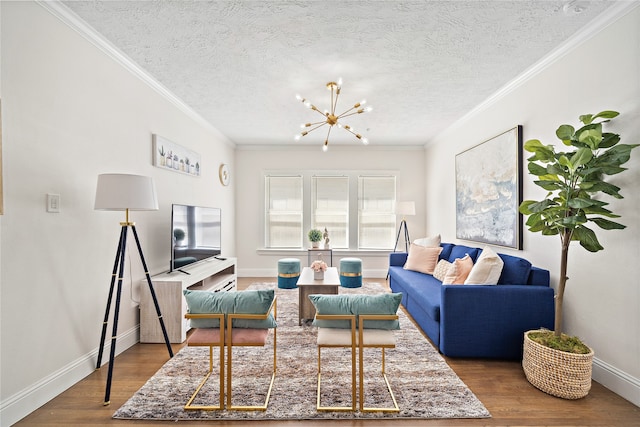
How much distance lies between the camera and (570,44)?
2529mm

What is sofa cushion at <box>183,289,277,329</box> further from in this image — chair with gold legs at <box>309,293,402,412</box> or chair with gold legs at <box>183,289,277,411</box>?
chair with gold legs at <box>309,293,402,412</box>

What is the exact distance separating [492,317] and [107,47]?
4081 mm

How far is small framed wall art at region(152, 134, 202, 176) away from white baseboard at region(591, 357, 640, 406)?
4.49 metres

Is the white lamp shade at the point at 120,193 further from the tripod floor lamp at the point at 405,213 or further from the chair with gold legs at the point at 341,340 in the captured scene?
the tripod floor lamp at the point at 405,213

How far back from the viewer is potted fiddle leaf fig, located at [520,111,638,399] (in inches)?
81.0

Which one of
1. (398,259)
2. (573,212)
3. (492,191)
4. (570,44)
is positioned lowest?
(398,259)

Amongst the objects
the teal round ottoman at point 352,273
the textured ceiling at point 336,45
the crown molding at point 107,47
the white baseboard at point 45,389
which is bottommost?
the white baseboard at point 45,389

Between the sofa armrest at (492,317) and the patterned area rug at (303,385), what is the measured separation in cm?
29

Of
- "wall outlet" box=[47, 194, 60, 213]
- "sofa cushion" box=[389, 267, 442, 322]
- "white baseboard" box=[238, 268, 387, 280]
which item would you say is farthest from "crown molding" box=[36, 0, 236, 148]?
"sofa cushion" box=[389, 267, 442, 322]

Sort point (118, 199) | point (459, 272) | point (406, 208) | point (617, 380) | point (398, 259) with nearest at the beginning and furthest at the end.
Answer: point (617, 380) → point (118, 199) → point (459, 272) → point (398, 259) → point (406, 208)

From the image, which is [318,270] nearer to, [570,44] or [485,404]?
[485,404]

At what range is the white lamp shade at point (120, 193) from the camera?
2.30 m

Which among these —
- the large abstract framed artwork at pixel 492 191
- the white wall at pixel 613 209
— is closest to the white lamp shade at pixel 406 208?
the large abstract framed artwork at pixel 492 191

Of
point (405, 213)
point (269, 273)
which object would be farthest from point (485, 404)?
point (269, 273)
